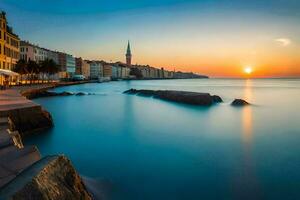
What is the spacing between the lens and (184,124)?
23844 millimetres

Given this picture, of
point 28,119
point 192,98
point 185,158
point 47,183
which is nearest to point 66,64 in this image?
point 192,98

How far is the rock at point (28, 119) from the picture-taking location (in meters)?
15.1

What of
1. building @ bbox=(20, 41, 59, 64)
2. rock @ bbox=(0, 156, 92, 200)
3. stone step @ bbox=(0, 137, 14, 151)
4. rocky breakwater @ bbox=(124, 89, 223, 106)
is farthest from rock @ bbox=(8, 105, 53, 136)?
building @ bbox=(20, 41, 59, 64)

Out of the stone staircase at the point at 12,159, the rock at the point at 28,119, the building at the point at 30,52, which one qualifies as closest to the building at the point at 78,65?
the building at the point at 30,52

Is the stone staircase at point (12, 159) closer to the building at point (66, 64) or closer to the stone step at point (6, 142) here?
the stone step at point (6, 142)

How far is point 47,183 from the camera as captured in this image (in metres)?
4.35

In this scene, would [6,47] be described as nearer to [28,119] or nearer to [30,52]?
[28,119]

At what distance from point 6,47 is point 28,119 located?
127 ft

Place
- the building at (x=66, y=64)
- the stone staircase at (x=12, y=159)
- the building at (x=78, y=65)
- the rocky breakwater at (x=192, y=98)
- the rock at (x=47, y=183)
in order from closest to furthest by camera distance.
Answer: the rock at (x=47, y=183) → the stone staircase at (x=12, y=159) → the rocky breakwater at (x=192, y=98) → the building at (x=66, y=64) → the building at (x=78, y=65)

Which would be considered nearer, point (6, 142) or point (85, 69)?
point (6, 142)

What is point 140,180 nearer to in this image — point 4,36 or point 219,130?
point 219,130

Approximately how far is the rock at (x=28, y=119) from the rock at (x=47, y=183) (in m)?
10.3

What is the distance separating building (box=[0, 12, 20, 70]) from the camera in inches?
1800

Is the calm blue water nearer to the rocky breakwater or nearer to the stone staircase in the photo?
the stone staircase
